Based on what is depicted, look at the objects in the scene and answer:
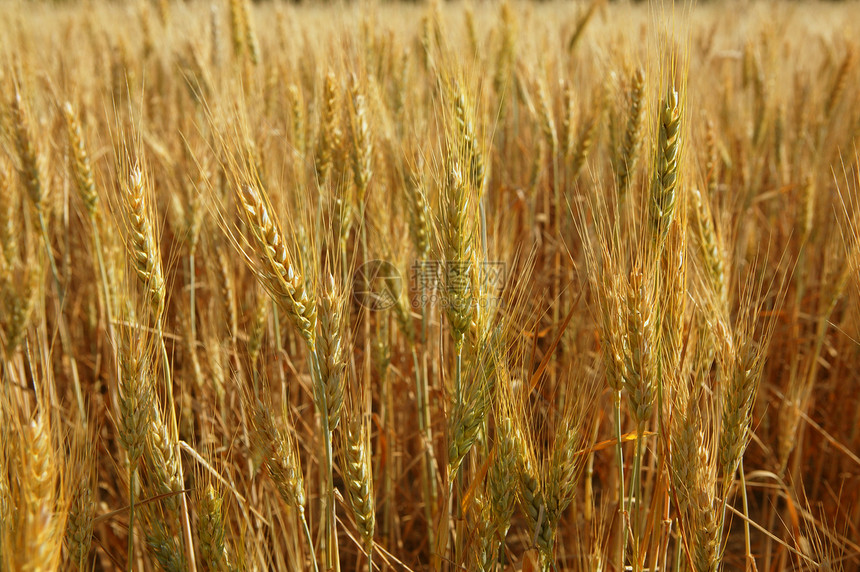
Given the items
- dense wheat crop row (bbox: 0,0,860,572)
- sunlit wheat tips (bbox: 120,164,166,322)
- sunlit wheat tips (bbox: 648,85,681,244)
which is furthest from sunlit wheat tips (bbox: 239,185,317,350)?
sunlit wheat tips (bbox: 648,85,681,244)

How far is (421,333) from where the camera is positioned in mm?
1781

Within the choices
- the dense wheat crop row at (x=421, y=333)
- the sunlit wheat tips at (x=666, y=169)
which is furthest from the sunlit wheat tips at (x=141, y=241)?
the sunlit wheat tips at (x=666, y=169)

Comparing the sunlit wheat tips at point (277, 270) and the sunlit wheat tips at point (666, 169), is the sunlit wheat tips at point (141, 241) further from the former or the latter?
the sunlit wheat tips at point (666, 169)

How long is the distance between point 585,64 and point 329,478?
3373 millimetres

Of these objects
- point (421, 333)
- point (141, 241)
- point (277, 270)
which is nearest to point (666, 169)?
point (277, 270)

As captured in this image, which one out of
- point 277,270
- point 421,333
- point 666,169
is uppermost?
point 666,169

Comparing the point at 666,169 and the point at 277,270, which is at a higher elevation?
the point at 666,169

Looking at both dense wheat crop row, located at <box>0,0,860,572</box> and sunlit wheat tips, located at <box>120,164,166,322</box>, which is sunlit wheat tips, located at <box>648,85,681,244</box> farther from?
sunlit wheat tips, located at <box>120,164,166,322</box>

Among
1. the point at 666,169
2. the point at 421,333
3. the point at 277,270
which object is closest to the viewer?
the point at 277,270

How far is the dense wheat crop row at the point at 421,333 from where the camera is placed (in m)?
1.10

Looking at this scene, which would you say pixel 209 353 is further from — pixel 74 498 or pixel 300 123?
pixel 300 123

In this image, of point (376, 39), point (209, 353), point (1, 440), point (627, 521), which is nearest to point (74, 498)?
point (1, 440)

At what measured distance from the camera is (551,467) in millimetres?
1103

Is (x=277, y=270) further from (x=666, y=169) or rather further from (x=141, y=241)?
(x=666, y=169)
